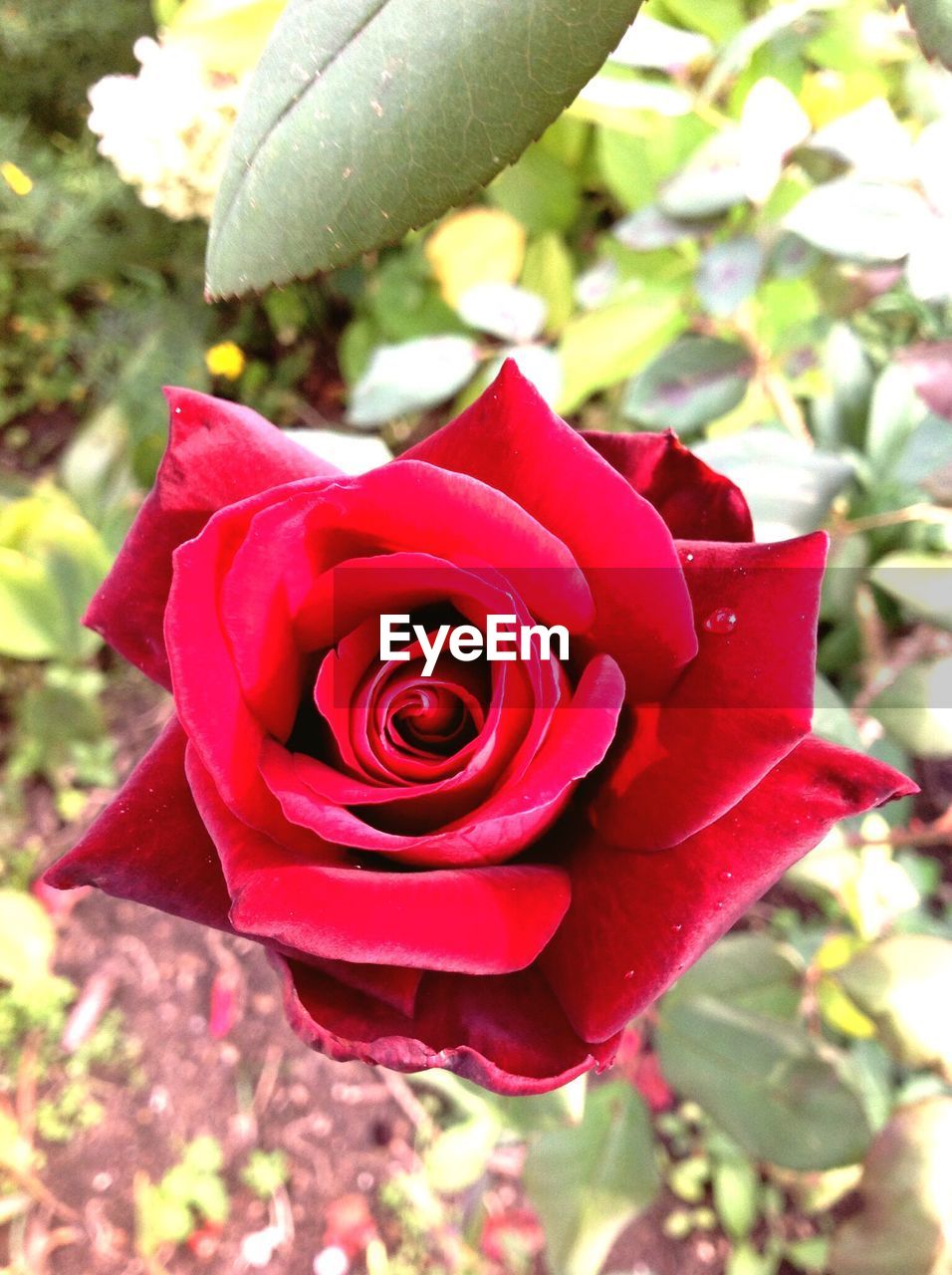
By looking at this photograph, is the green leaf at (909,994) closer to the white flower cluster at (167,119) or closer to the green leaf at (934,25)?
the green leaf at (934,25)

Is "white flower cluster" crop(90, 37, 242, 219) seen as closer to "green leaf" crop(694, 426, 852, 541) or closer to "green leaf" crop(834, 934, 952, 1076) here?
"green leaf" crop(694, 426, 852, 541)

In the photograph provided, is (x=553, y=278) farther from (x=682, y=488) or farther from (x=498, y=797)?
(x=498, y=797)

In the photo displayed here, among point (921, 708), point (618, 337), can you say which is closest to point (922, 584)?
point (921, 708)

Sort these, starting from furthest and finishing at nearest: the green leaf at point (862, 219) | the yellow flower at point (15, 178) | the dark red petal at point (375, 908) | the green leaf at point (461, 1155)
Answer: the yellow flower at point (15, 178), the green leaf at point (461, 1155), the green leaf at point (862, 219), the dark red petal at point (375, 908)

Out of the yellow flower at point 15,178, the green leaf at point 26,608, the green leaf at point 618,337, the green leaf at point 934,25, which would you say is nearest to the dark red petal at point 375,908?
the green leaf at point 934,25

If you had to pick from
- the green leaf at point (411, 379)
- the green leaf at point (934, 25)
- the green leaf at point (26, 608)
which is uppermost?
the green leaf at point (934, 25)

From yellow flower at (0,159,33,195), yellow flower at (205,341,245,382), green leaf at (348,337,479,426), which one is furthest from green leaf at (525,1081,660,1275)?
yellow flower at (0,159,33,195)
